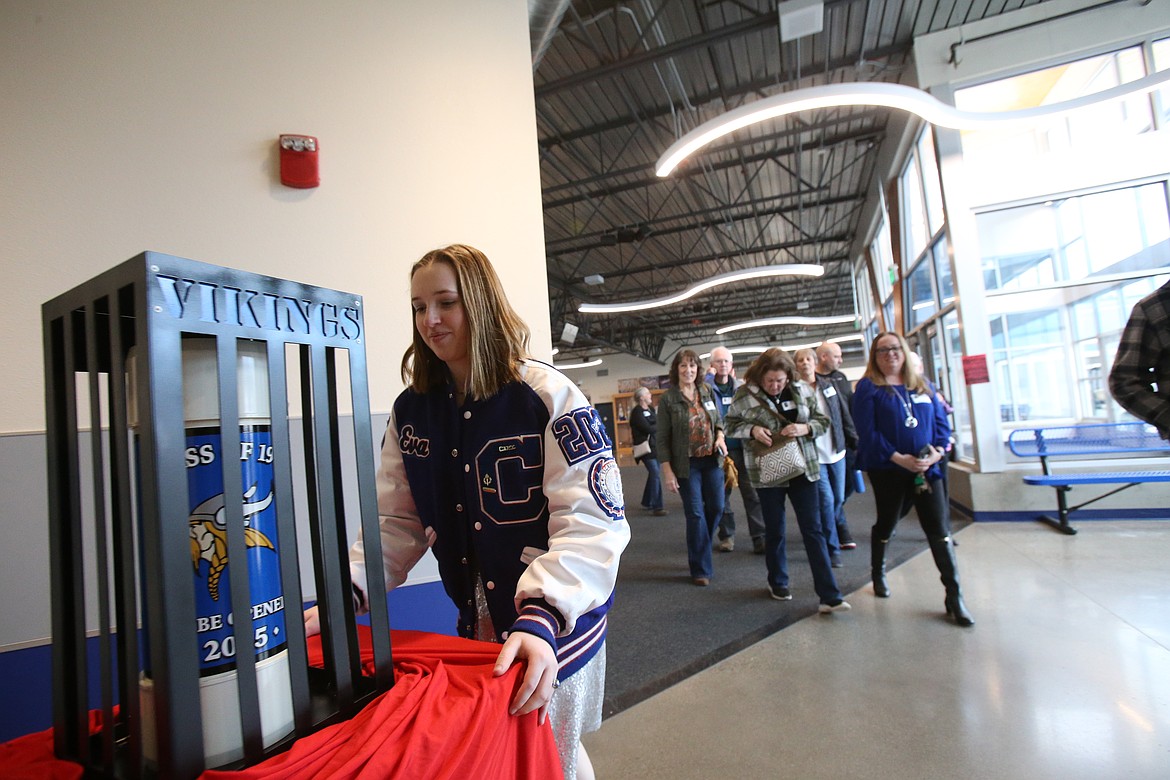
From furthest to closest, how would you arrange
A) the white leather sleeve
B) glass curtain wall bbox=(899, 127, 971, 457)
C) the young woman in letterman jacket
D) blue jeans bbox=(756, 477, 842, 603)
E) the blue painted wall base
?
glass curtain wall bbox=(899, 127, 971, 457) < blue jeans bbox=(756, 477, 842, 603) < the blue painted wall base < the young woman in letterman jacket < the white leather sleeve

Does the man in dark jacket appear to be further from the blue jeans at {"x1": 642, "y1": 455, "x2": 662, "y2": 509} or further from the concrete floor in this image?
the blue jeans at {"x1": 642, "y1": 455, "x2": 662, "y2": 509}

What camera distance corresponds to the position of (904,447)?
284 centimetres

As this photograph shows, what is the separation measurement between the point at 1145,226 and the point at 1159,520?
2.55 meters

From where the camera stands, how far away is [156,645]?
0.43m

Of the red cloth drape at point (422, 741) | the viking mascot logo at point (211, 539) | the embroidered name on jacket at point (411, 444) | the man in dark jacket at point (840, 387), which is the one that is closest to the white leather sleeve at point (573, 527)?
the red cloth drape at point (422, 741)

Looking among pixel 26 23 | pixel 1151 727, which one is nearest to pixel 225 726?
pixel 26 23

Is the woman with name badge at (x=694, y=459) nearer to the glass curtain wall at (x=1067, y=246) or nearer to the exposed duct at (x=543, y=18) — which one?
the exposed duct at (x=543, y=18)

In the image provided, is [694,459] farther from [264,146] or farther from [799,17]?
[799,17]

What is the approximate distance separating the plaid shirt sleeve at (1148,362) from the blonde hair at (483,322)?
1729mm

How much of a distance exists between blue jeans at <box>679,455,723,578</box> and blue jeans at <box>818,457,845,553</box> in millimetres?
618

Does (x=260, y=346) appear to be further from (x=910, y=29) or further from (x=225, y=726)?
(x=910, y=29)

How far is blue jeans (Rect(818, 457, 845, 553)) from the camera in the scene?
312 centimetres

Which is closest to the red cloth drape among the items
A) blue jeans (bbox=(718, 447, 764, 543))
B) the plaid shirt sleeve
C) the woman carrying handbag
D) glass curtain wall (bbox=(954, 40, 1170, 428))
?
the plaid shirt sleeve

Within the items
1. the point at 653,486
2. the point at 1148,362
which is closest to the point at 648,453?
the point at 653,486
